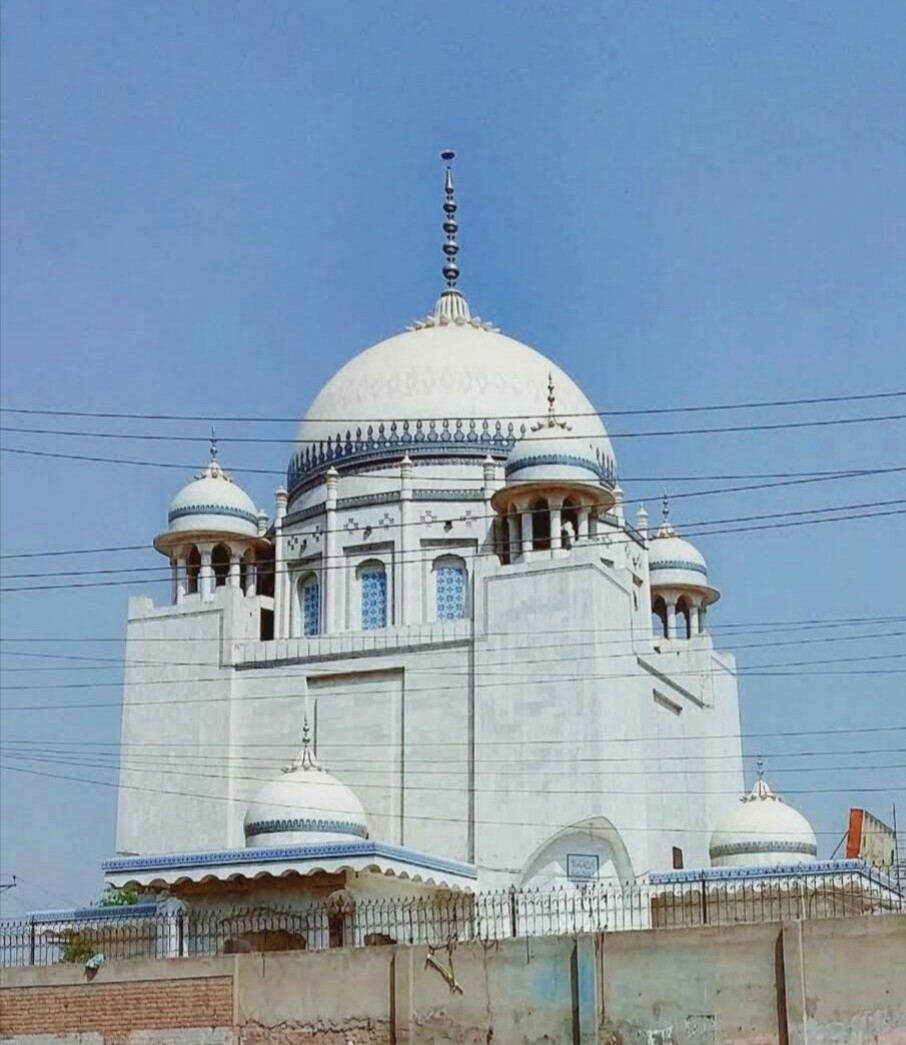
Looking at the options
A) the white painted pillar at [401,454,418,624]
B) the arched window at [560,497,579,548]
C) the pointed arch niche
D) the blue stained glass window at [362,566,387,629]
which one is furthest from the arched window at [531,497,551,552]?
the pointed arch niche

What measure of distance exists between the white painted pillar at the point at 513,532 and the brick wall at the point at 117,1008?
11.9 meters

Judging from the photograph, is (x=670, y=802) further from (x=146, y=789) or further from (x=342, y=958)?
(x=342, y=958)

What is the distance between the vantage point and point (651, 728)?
28.9 meters

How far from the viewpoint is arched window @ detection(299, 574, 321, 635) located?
31328mm

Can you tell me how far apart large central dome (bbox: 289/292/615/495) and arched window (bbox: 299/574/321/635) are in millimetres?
2057

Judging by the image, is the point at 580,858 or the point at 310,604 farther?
the point at 310,604

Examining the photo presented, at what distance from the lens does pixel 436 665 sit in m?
28.6

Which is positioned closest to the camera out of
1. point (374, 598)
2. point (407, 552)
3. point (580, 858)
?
point (580, 858)

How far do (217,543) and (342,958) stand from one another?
1448 centimetres

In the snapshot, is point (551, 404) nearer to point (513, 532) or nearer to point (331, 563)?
point (513, 532)

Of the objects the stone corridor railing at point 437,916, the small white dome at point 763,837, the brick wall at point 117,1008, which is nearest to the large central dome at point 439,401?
the small white dome at point 763,837

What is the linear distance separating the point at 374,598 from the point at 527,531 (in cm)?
324

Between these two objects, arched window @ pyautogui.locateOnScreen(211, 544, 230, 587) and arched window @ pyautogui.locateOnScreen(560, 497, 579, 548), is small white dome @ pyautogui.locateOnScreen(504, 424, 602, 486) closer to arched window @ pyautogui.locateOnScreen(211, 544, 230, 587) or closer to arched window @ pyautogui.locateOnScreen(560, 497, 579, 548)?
arched window @ pyautogui.locateOnScreen(560, 497, 579, 548)

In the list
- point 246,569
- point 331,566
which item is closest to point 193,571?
point 246,569
